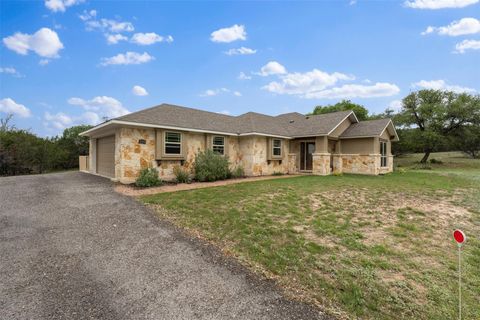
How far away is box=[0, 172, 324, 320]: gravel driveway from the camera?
2490mm

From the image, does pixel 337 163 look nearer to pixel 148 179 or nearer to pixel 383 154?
pixel 383 154

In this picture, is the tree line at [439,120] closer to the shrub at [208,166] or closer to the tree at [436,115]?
the tree at [436,115]

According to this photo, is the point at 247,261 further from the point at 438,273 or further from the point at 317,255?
the point at 438,273

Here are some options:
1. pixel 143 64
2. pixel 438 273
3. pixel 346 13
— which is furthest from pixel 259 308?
pixel 143 64

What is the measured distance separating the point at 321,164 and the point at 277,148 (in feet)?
11.5

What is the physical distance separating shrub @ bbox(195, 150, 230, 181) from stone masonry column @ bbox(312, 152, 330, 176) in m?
7.84

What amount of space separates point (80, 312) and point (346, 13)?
15.5 m

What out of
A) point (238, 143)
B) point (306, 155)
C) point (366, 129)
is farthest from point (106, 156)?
point (366, 129)

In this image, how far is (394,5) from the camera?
10.8 meters

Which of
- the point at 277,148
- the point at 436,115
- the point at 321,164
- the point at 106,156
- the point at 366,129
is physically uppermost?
the point at 436,115

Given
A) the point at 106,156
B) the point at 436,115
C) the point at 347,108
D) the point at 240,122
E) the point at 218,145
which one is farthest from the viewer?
the point at 347,108

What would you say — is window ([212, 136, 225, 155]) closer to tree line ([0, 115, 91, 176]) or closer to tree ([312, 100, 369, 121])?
tree line ([0, 115, 91, 176])

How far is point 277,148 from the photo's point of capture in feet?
54.7

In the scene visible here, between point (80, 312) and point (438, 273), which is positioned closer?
point (80, 312)
